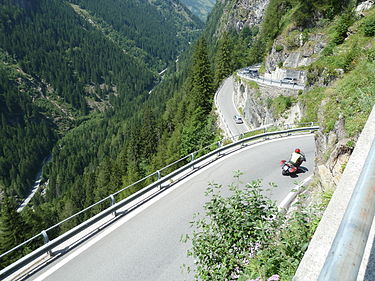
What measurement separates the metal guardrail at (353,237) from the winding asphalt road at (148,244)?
331 cm

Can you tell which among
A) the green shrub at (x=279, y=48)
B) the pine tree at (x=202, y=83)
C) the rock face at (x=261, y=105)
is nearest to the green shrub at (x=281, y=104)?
the rock face at (x=261, y=105)

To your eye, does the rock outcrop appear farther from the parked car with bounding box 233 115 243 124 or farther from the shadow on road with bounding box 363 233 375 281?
the shadow on road with bounding box 363 233 375 281

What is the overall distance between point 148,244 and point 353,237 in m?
6.56

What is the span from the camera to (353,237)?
156cm

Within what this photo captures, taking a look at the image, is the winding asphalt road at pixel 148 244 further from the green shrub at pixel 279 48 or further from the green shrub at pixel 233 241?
the green shrub at pixel 279 48

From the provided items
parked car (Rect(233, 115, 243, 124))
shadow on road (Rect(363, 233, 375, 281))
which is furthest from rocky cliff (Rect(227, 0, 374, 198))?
shadow on road (Rect(363, 233, 375, 281))

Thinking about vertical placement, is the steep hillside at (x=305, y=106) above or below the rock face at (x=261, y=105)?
above

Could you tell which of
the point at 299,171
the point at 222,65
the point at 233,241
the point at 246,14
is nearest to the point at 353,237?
the point at 233,241

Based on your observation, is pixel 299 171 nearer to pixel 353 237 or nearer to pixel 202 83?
pixel 353 237

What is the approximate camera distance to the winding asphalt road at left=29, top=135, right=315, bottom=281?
6.28m

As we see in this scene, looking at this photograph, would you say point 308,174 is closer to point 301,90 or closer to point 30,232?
point 301,90

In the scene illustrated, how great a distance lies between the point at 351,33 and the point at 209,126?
17791 mm

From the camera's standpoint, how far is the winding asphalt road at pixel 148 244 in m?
6.28

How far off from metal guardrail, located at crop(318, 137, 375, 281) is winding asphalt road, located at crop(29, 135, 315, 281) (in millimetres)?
3311
